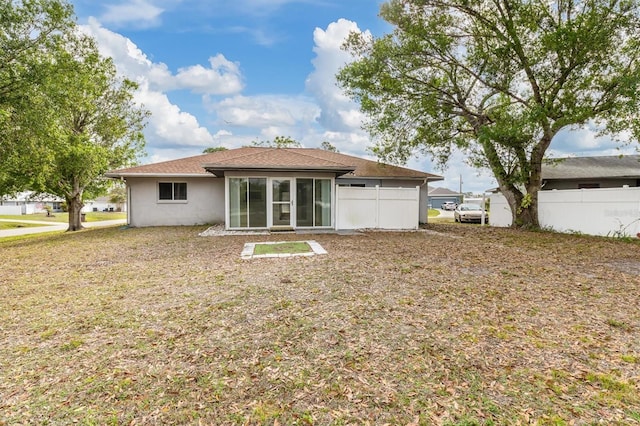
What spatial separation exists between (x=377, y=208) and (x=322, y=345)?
11040 millimetres

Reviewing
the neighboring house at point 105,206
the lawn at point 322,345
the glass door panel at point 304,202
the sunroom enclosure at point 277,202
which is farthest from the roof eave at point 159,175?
the neighboring house at point 105,206

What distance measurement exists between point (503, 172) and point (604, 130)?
12.8 ft

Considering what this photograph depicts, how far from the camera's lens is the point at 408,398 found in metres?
2.71

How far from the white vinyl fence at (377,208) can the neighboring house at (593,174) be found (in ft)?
33.4

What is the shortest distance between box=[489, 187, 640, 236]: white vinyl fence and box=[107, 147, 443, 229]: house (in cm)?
517

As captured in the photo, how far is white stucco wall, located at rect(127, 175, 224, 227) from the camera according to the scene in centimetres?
1622

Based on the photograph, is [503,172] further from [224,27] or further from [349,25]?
[224,27]

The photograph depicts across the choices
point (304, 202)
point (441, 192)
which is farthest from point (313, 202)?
point (441, 192)

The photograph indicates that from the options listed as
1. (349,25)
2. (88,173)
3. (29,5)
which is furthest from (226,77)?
(88,173)

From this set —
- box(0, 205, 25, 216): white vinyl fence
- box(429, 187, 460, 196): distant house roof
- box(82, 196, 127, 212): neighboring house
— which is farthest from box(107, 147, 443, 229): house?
box(429, 187, 460, 196): distant house roof

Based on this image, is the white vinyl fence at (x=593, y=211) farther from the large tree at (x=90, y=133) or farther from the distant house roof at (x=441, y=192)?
the distant house roof at (x=441, y=192)

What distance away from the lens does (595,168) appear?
66.3 feet

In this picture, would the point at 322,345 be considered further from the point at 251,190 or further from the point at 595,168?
the point at 595,168

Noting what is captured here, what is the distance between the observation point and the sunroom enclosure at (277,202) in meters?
13.4
